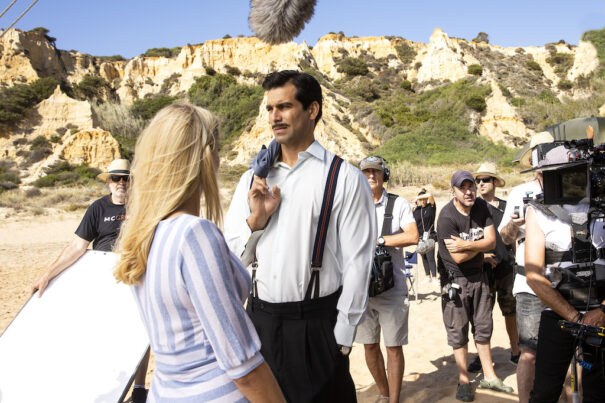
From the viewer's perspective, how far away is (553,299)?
246 centimetres

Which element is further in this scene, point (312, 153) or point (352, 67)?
point (352, 67)

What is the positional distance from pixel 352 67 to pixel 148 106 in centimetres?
2623

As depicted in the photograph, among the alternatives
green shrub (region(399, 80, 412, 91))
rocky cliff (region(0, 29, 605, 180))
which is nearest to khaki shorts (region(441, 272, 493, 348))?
rocky cliff (region(0, 29, 605, 180))

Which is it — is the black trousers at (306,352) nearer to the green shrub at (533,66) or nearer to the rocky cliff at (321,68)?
the rocky cliff at (321,68)

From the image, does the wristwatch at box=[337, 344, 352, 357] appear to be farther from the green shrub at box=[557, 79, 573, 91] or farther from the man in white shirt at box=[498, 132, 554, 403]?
the green shrub at box=[557, 79, 573, 91]

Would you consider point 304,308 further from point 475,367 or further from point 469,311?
point 475,367

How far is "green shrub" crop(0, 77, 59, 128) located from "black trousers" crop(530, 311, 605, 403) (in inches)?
1625

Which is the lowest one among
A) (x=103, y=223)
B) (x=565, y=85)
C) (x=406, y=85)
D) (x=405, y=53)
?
(x=103, y=223)

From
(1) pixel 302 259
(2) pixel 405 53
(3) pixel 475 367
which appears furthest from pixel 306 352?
(2) pixel 405 53

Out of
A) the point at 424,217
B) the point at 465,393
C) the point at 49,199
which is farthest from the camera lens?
the point at 49,199

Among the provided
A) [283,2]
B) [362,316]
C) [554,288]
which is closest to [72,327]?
[362,316]

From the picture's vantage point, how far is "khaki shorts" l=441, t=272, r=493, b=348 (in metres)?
3.88

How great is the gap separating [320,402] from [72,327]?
1551 millimetres

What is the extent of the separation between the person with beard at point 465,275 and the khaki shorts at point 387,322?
734mm
